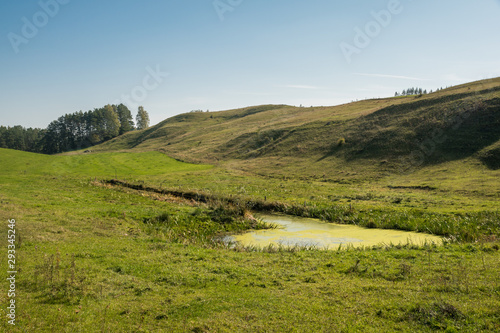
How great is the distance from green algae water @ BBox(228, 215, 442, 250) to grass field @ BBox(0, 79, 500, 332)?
4.80 ft

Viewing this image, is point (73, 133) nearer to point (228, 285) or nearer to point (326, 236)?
point (326, 236)

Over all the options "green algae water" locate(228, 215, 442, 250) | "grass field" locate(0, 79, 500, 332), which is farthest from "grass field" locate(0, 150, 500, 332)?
"green algae water" locate(228, 215, 442, 250)

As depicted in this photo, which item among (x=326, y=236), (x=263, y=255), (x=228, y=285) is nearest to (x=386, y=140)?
(x=326, y=236)

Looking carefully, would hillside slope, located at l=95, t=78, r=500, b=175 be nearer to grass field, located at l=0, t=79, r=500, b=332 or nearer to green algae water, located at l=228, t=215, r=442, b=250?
grass field, located at l=0, t=79, r=500, b=332

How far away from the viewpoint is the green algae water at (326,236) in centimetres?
1984

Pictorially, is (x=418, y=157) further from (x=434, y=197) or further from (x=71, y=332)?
(x=71, y=332)

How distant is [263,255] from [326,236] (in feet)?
23.4

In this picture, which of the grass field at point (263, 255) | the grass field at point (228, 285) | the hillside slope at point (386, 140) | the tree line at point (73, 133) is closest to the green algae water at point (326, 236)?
the grass field at point (263, 255)

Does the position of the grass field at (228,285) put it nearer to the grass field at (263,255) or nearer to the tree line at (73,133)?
the grass field at (263,255)

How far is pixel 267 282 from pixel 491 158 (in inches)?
1799

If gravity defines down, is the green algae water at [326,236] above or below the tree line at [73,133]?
below

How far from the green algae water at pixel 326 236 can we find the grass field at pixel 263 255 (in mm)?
1464

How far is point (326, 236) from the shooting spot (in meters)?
22.0

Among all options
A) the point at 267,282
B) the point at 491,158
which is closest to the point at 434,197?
the point at 491,158
